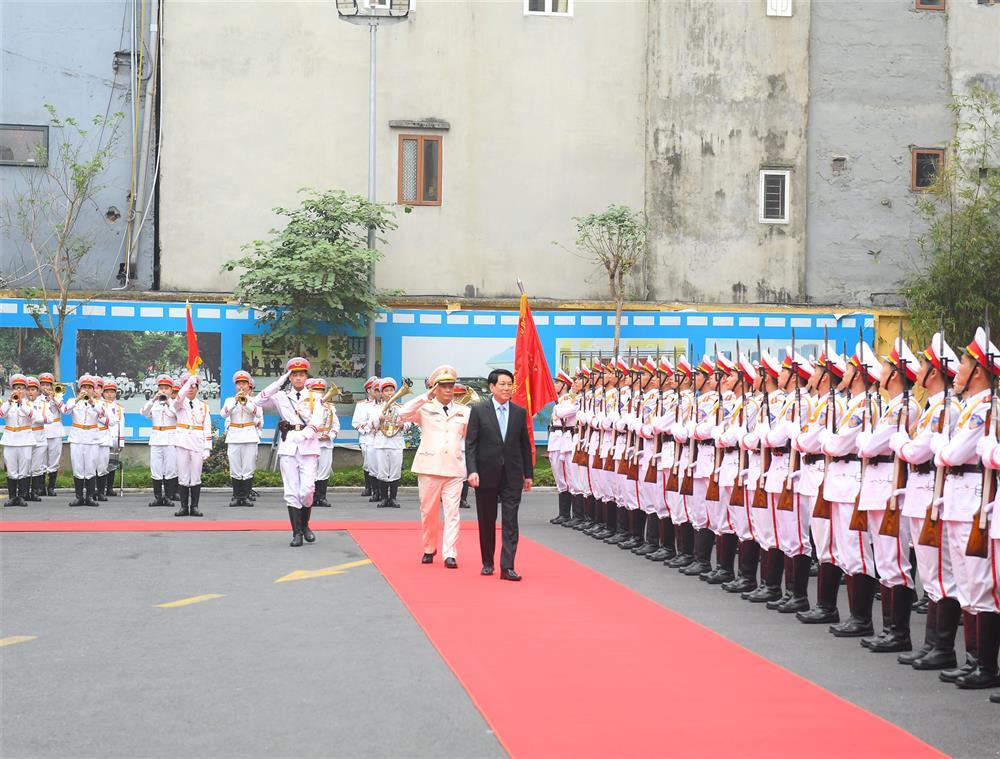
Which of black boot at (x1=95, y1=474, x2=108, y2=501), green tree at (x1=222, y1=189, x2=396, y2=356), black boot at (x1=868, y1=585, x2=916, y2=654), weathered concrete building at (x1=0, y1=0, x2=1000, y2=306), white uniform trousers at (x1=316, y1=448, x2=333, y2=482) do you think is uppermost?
weathered concrete building at (x1=0, y1=0, x2=1000, y2=306)

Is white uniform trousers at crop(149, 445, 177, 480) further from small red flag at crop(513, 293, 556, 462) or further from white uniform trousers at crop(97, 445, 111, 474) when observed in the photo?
small red flag at crop(513, 293, 556, 462)

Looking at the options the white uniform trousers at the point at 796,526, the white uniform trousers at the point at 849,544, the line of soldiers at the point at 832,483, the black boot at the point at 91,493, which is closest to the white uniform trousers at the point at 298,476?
the line of soldiers at the point at 832,483

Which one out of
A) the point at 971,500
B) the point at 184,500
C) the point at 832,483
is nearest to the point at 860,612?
the point at 832,483

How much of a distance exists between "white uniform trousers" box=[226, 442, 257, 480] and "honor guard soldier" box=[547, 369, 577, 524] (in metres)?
5.40

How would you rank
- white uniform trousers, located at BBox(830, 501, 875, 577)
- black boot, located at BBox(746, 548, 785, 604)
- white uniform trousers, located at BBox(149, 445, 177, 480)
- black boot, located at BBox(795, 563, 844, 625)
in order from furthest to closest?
white uniform trousers, located at BBox(149, 445, 177, 480) → black boot, located at BBox(746, 548, 785, 604) → black boot, located at BBox(795, 563, 844, 625) → white uniform trousers, located at BBox(830, 501, 875, 577)

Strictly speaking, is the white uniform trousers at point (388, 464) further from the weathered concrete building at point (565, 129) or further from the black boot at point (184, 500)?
the weathered concrete building at point (565, 129)

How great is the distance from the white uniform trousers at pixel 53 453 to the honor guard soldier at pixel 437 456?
1131 cm

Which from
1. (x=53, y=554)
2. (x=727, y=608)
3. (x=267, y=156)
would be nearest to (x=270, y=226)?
(x=267, y=156)

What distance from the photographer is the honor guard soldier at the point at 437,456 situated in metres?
14.3

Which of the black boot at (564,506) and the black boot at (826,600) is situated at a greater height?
the black boot at (826,600)

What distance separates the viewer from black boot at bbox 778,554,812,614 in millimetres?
11422

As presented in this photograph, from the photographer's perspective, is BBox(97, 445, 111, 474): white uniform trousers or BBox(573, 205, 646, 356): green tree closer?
BBox(97, 445, 111, 474): white uniform trousers

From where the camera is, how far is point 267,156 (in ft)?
93.1

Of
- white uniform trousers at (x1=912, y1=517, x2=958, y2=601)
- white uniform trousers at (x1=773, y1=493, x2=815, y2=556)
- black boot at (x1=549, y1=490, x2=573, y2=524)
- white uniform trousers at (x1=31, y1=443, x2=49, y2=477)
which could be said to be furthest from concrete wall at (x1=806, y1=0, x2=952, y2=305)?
white uniform trousers at (x1=912, y1=517, x2=958, y2=601)
